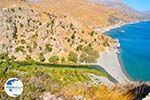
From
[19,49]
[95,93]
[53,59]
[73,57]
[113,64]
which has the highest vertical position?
[95,93]

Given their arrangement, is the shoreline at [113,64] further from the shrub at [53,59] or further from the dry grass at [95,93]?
the dry grass at [95,93]

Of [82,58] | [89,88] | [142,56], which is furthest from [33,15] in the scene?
[89,88]

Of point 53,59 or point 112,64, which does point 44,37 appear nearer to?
point 53,59

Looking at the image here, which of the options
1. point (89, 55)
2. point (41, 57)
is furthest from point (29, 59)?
point (89, 55)

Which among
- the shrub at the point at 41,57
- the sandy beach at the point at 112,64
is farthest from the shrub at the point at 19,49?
the sandy beach at the point at 112,64

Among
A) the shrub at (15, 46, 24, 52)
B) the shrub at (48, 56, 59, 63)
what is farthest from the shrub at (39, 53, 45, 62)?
the shrub at (15, 46, 24, 52)

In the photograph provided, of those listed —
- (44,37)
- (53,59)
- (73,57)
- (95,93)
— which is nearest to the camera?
(95,93)

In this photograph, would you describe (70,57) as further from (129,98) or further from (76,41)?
(129,98)
